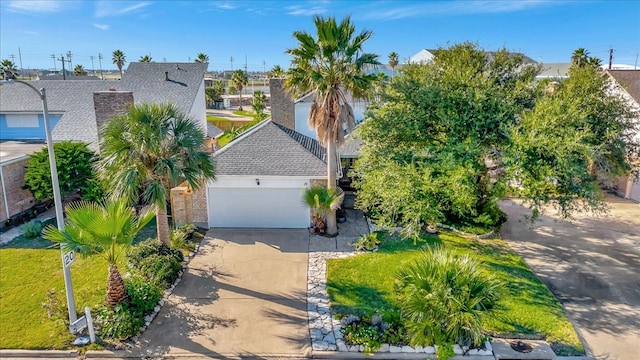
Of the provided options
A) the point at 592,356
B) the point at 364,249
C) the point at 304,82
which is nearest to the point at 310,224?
the point at 364,249

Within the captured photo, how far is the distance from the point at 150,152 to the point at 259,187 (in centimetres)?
569

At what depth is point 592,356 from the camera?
9758mm

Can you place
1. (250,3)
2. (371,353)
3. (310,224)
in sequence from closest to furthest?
(371,353) < (310,224) < (250,3)

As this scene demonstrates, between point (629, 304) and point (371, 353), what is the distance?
8516 mm

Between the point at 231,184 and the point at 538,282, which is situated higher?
the point at 231,184

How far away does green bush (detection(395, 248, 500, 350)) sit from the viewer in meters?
9.05

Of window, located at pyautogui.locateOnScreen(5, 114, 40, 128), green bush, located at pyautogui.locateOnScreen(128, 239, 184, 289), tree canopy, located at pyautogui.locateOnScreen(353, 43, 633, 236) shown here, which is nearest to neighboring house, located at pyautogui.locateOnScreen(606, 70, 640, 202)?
tree canopy, located at pyautogui.locateOnScreen(353, 43, 633, 236)

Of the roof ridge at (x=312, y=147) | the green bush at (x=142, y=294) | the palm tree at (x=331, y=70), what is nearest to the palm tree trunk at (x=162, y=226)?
the green bush at (x=142, y=294)

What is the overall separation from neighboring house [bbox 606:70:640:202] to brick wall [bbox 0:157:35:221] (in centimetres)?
2997

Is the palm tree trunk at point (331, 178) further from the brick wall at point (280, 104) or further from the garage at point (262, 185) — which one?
the brick wall at point (280, 104)

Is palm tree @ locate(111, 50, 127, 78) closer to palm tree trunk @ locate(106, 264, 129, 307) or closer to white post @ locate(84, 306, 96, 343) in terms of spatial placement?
palm tree trunk @ locate(106, 264, 129, 307)

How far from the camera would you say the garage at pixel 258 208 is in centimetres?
1739

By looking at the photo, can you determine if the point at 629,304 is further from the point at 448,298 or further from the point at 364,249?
the point at 364,249

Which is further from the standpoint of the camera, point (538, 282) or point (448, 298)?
point (538, 282)
